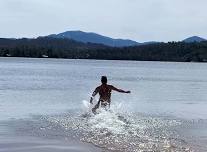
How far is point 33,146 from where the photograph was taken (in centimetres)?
1631

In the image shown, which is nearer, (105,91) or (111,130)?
(111,130)

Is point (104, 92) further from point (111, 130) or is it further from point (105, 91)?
point (111, 130)

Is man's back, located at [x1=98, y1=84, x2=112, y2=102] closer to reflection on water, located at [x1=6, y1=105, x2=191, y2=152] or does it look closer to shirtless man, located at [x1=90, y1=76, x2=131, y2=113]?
shirtless man, located at [x1=90, y1=76, x2=131, y2=113]

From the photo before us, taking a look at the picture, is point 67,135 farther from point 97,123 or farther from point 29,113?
point 29,113

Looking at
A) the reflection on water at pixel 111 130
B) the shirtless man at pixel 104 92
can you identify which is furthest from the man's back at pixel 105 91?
the reflection on water at pixel 111 130

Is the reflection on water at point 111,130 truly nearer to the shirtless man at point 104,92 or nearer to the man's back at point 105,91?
the shirtless man at point 104,92

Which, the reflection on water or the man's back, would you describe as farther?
the man's back

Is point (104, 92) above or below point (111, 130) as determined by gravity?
above

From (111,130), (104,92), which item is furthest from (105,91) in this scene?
(111,130)

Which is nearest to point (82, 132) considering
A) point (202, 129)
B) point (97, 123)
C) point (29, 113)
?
point (97, 123)

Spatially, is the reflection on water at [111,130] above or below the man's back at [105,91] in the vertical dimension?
below

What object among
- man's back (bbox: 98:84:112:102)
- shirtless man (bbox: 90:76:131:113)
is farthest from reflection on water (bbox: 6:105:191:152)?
man's back (bbox: 98:84:112:102)

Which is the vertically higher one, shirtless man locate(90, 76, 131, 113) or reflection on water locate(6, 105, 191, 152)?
shirtless man locate(90, 76, 131, 113)

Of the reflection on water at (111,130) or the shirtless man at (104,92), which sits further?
the shirtless man at (104,92)
